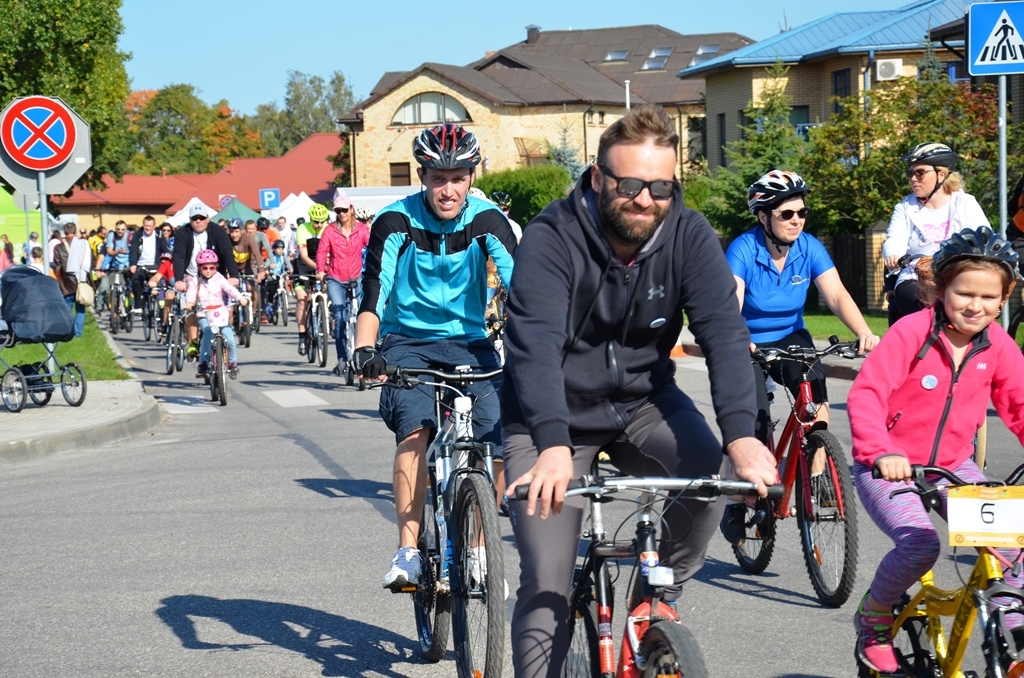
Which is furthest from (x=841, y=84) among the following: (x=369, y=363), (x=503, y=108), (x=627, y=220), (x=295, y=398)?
(x=627, y=220)

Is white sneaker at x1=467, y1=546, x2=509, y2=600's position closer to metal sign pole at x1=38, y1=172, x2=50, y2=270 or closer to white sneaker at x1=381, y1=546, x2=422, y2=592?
white sneaker at x1=381, y1=546, x2=422, y2=592

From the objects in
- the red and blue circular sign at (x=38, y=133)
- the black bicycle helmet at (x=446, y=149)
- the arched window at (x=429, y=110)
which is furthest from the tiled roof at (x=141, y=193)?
the black bicycle helmet at (x=446, y=149)

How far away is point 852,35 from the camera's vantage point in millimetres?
48938

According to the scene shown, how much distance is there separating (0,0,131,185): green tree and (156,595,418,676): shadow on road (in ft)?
146

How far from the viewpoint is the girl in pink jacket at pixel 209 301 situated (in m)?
16.2

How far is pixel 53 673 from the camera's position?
566 centimetres

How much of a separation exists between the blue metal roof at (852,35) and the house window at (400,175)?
2824 cm

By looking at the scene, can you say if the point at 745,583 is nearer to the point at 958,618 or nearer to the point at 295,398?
the point at 958,618

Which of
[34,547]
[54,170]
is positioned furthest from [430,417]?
[54,170]

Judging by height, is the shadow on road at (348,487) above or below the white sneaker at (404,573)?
below

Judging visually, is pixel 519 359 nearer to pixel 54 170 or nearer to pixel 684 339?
pixel 54 170

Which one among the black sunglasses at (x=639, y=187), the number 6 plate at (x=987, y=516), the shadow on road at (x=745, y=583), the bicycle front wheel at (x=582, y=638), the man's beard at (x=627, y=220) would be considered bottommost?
the shadow on road at (x=745, y=583)

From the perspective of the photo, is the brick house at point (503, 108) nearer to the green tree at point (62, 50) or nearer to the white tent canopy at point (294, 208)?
the white tent canopy at point (294, 208)

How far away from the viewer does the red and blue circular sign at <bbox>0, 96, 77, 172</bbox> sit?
15.2 meters
